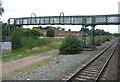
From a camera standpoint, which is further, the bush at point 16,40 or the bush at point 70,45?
the bush at point 16,40

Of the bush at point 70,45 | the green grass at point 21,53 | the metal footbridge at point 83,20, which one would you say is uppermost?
the metal footbridge at point 83,20

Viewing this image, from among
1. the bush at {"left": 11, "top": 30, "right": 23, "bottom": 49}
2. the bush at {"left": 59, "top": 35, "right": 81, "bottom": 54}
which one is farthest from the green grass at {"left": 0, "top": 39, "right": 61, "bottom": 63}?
the bush at {"left": 59, "top": 35, "right": 81, "bottom": 54}

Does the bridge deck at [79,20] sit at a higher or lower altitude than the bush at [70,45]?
higher

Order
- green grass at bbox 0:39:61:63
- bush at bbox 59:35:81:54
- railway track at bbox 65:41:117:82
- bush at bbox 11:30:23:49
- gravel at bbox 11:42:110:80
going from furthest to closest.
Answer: bush at bbox 11:30:23:49
bush at bbox 59:35:81:54
green grass at bbox 0:39:61:63
gravel at bbox 11:42:110:80
railway track at bbox 65:41:117:82

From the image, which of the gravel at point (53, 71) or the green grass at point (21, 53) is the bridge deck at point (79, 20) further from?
the gravel at point (53, 71)

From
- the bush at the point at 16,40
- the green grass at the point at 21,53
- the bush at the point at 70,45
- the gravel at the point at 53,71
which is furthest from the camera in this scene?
the bush at the point at 16,40

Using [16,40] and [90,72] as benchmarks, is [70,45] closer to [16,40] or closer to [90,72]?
[16,40]

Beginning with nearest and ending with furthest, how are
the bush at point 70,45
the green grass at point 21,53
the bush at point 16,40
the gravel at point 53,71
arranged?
the gravel at point 53,71 → the green grass at point 21,53 → the bush at point 70,45 → the bush at point 16,40

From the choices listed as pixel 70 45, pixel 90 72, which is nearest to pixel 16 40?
pixel 70 45

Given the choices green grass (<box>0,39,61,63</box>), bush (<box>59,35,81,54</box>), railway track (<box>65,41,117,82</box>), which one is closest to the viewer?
railway track (<box>65,41,117,82</box>)

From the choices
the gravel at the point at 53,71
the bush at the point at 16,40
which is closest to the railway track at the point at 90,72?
the gravel at the point at 53,71

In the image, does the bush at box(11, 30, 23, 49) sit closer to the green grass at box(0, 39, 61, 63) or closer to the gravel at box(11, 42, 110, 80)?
the green grass at box(0, 39, 61, 63)

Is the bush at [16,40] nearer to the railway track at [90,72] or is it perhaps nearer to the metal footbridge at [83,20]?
the metal footbridge at [83,20]

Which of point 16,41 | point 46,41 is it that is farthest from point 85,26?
point 16,41
